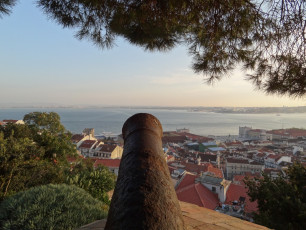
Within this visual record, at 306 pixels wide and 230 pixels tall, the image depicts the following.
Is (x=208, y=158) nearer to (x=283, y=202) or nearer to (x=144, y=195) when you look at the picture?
(x=283, y=202)

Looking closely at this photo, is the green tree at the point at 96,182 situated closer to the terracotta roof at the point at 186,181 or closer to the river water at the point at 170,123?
the terracotta roof at the point at 186,181

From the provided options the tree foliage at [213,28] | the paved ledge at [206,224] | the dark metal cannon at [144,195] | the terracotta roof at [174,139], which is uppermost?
the tree foliage at [213,28]

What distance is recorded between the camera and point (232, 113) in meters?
176

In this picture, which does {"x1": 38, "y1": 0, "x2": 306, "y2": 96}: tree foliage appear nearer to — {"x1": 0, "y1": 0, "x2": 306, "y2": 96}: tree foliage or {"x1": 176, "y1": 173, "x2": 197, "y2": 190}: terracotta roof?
{"x1": 0, "y1": 0, "x2": 306, "y2": 96}: tree foliage

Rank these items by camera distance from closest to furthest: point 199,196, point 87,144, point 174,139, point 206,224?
point 206,224
point 199,196
point 87,144
point 174,139

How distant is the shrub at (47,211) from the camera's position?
88.3 inches

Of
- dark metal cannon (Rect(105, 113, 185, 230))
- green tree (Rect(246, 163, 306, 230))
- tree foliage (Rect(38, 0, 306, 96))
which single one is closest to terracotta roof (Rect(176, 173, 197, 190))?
green tree (Rect(246, 163, 306, 230))

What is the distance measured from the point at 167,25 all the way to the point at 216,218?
2902 millimetres

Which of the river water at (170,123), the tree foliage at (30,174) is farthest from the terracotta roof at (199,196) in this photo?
the river water at (170,123)

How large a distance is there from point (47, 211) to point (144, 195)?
2096 millimetres

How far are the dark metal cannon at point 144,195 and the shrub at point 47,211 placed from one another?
A: 165cm

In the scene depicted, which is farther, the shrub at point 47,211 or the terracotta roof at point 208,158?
the terracotta roof at point 208,158

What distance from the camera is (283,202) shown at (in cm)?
453

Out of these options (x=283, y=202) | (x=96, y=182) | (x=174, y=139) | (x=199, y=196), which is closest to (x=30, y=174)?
(x=96, y=182)
